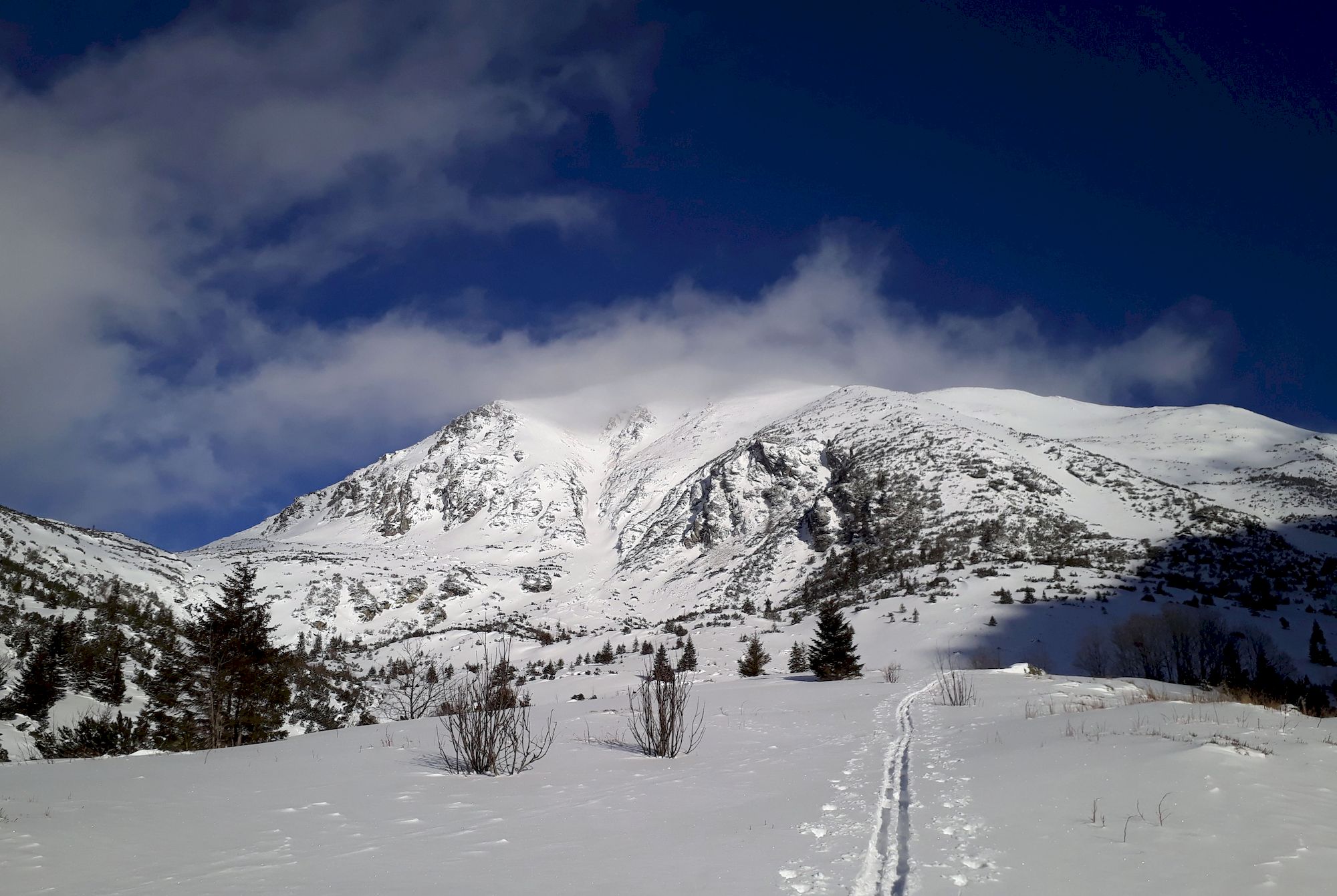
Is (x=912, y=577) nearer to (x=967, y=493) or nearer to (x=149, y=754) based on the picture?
(x=967, y=493)

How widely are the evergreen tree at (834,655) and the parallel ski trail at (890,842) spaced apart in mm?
16392

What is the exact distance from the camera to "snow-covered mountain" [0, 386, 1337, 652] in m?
43.5

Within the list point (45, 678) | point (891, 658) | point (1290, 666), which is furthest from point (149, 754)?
point (1290, 666)

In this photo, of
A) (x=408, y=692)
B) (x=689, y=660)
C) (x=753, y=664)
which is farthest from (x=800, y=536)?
(x=408, y=692)

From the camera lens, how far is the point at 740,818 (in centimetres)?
623

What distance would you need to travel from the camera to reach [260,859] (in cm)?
489

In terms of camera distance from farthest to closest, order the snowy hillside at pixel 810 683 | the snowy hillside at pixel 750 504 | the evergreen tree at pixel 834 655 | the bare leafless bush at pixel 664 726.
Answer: the snowy hillside at pixel 750 504, the evergreen tree at pixel 834 655, the bare leafless bush at pixel 664 726, the snowy hillside at pixel 810 683

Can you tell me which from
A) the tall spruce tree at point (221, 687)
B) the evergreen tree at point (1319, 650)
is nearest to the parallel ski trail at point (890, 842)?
the tall spruce tree at point (221, 687)

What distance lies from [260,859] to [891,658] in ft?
104

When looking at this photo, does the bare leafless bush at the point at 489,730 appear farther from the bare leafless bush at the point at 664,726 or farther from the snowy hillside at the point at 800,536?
the snowy hillside at the point at 800,536

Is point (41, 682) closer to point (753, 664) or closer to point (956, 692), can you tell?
point (753, 664)

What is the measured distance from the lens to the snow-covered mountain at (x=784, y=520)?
43531mm

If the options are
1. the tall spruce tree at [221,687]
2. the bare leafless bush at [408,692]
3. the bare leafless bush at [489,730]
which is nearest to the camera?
the bare leafless bush at [489,730]

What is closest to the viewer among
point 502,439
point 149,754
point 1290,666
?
point 149,754
